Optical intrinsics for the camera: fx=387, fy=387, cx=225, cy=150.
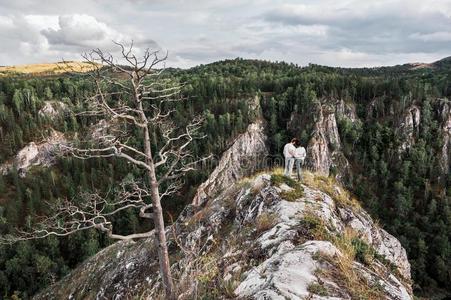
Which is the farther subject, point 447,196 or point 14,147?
point 14,147

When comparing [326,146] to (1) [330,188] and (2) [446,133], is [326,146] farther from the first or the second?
(1) [330,188]

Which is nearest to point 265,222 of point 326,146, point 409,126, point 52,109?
point 326,146

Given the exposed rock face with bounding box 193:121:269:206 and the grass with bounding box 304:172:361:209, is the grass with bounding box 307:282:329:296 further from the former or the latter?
the exposed rock face with bounding box 193:121:269:206

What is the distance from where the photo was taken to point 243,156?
482ft

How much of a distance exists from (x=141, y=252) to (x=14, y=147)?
524 feet

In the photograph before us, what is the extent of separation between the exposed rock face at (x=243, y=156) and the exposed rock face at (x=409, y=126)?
50.6 metres

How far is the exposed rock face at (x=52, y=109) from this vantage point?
555 ft

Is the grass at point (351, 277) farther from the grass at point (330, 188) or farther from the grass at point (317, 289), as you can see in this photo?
the grass at point (330, 188)

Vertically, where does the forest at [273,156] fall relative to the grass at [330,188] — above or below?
below

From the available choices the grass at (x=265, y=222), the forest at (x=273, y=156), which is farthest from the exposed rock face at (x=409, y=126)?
the grass at (x=265, y=222)

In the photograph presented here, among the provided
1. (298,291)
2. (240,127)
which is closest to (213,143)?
(240,127)

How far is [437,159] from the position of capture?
138 metres

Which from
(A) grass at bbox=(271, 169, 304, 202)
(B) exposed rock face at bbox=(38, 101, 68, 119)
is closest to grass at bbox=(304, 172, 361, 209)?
(A) grass at bbox=(271, 169, 304, 202)

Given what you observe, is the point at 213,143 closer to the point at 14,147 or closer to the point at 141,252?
the point at 14,147
